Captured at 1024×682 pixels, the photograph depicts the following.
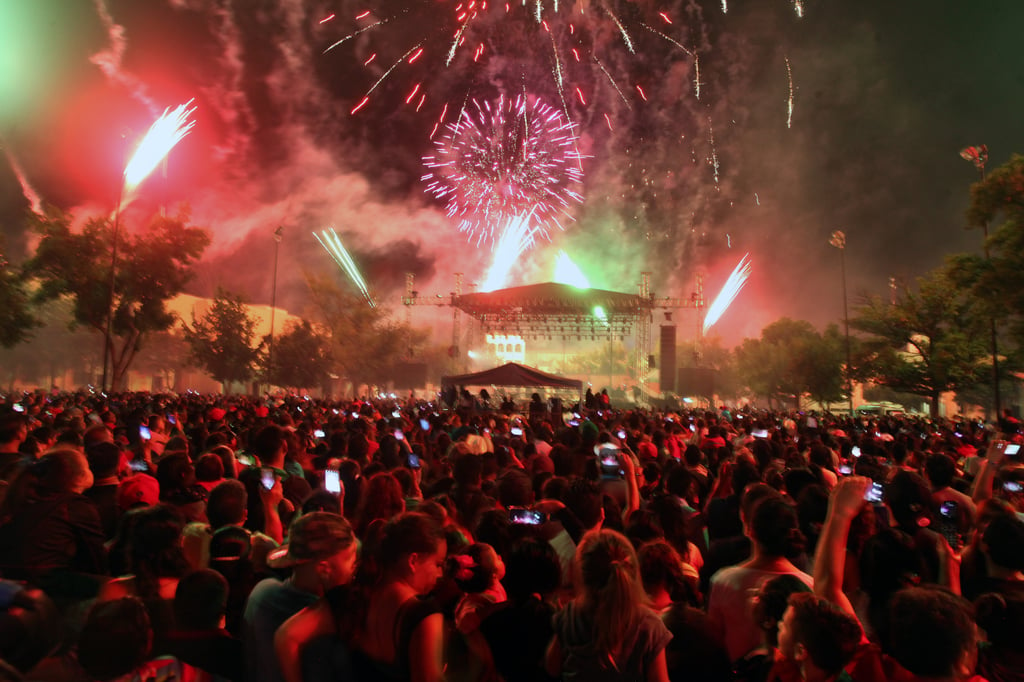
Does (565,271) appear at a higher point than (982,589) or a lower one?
higher

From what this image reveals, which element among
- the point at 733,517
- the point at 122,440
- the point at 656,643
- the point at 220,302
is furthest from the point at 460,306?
the point at 656,643

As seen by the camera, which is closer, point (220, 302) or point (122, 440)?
point (122, 440)

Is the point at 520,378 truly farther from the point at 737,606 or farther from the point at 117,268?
the point at 117,268

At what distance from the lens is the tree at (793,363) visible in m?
53.0

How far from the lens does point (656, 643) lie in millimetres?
2764

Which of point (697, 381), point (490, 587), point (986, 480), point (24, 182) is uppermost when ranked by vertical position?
point (24, 182)

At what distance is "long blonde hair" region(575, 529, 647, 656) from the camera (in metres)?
2.73

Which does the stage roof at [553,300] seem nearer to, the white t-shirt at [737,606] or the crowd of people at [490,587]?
the crowd of people at [490,587]

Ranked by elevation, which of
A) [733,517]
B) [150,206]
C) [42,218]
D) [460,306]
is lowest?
[733,517]

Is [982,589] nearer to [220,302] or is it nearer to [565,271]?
[220,302]

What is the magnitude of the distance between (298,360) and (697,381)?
3211 cm

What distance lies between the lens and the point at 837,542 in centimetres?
346

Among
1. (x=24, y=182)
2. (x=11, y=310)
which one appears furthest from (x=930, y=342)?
(x=24, y=182)

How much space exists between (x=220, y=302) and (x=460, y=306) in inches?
849
